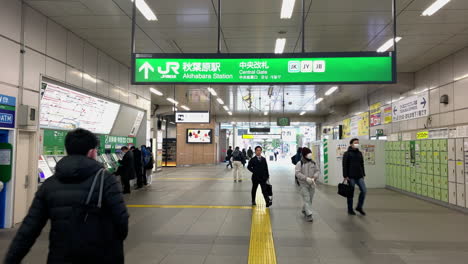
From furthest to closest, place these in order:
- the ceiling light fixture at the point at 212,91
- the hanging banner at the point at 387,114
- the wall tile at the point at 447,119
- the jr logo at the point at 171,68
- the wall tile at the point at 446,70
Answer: the ceiling light fixture at the point at 212,91 < the hanging banner at the point at 387,114 < the wall tile at the point at 446,70 < the wall tile at the point at 447,119 < the jr logo at the point at 171,68

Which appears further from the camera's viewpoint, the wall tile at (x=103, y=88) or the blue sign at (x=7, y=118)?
the wall tile at (x=103, y=88)

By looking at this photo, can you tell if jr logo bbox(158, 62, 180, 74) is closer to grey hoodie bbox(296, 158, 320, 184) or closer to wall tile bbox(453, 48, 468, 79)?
grey hoodie bbox(296, 158, 320, 184)

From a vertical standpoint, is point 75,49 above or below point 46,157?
above

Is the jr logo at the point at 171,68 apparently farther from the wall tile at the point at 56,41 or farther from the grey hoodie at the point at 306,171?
the grey hoodie at the point at 306,171

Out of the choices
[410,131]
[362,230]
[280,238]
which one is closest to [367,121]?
[410,131]

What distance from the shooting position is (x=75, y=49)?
759 centimetres

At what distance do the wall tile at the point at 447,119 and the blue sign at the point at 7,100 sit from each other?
10080 millimetres

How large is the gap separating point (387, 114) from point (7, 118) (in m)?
12.2

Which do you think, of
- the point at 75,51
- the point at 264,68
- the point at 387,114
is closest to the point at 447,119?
the point at 387,114

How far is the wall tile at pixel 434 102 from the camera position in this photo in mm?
9078

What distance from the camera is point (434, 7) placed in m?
6.05

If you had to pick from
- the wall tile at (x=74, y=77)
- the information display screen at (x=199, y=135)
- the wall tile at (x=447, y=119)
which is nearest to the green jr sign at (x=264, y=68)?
the wall tile at (x=74, y=77)

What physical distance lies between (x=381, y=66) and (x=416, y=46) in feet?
13.9

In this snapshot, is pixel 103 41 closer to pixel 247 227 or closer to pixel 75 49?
pixel 75 49
